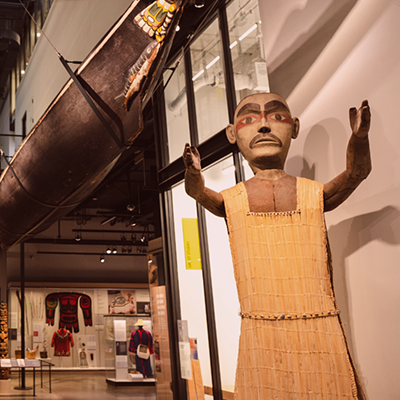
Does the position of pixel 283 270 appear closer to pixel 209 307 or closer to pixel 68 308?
pixel 209 307

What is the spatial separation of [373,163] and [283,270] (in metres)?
0.74

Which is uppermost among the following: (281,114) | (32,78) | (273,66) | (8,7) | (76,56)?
(8,7)

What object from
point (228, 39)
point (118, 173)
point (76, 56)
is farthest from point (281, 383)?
point (118, 173)

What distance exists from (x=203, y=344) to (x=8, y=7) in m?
6.73

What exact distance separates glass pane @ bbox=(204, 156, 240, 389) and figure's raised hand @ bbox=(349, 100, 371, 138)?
2690mm

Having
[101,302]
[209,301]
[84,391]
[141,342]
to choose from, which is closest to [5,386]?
[84,391]

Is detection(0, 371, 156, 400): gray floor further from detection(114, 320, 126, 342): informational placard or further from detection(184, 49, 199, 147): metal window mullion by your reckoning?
detection(184, 49, 199, 147): metal window mullion

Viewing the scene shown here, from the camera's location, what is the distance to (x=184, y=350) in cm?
508

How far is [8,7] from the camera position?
8594mm

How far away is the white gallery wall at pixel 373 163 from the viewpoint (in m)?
2.21

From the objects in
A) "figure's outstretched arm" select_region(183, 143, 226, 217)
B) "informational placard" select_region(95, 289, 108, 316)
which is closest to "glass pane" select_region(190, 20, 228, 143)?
"figure's outstretched arm" select_region(183, 143, 226, 217)

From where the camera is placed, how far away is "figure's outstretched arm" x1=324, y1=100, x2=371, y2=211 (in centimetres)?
183

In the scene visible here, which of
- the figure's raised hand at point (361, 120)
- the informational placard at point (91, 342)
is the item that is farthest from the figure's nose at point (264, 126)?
the informational placard at point (91, 342)

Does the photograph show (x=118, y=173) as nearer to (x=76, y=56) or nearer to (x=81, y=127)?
(x=76, y=56)
